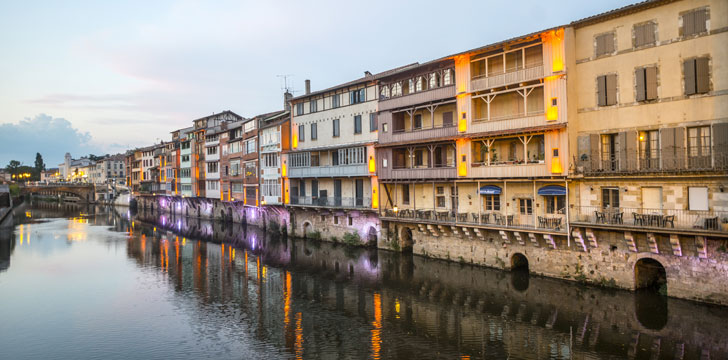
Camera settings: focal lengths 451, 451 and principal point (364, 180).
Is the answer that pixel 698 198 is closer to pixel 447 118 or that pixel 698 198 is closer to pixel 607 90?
pixel 607 90

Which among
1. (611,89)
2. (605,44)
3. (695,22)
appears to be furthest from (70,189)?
(695,22)

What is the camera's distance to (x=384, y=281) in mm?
34125

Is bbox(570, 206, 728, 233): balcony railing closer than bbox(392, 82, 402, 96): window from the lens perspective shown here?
Yes

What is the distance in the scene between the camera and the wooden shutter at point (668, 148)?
26.0 meters

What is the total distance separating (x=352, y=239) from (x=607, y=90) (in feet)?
93.1

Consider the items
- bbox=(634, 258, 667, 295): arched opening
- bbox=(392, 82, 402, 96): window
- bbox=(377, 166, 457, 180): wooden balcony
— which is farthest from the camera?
bbox=(392, 82, 402, 96): window

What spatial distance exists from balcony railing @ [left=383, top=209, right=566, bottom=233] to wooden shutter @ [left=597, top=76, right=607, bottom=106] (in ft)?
25.9

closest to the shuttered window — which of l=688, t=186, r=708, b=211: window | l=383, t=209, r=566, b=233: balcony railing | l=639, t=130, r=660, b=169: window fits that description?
l=639, t=130, r=660, b=169: window

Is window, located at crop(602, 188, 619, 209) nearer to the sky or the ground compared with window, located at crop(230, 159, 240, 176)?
nearer to the ground

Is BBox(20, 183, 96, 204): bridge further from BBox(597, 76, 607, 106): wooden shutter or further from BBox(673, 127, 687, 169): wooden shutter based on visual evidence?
BBox(673, 127, 687, 169): wooden shutter

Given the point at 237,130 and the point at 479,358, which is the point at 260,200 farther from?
the point at 479,358

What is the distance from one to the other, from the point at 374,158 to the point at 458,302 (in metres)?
19.0

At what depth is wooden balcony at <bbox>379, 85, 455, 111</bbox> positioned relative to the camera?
3697cm

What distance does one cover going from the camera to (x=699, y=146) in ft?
82.9
